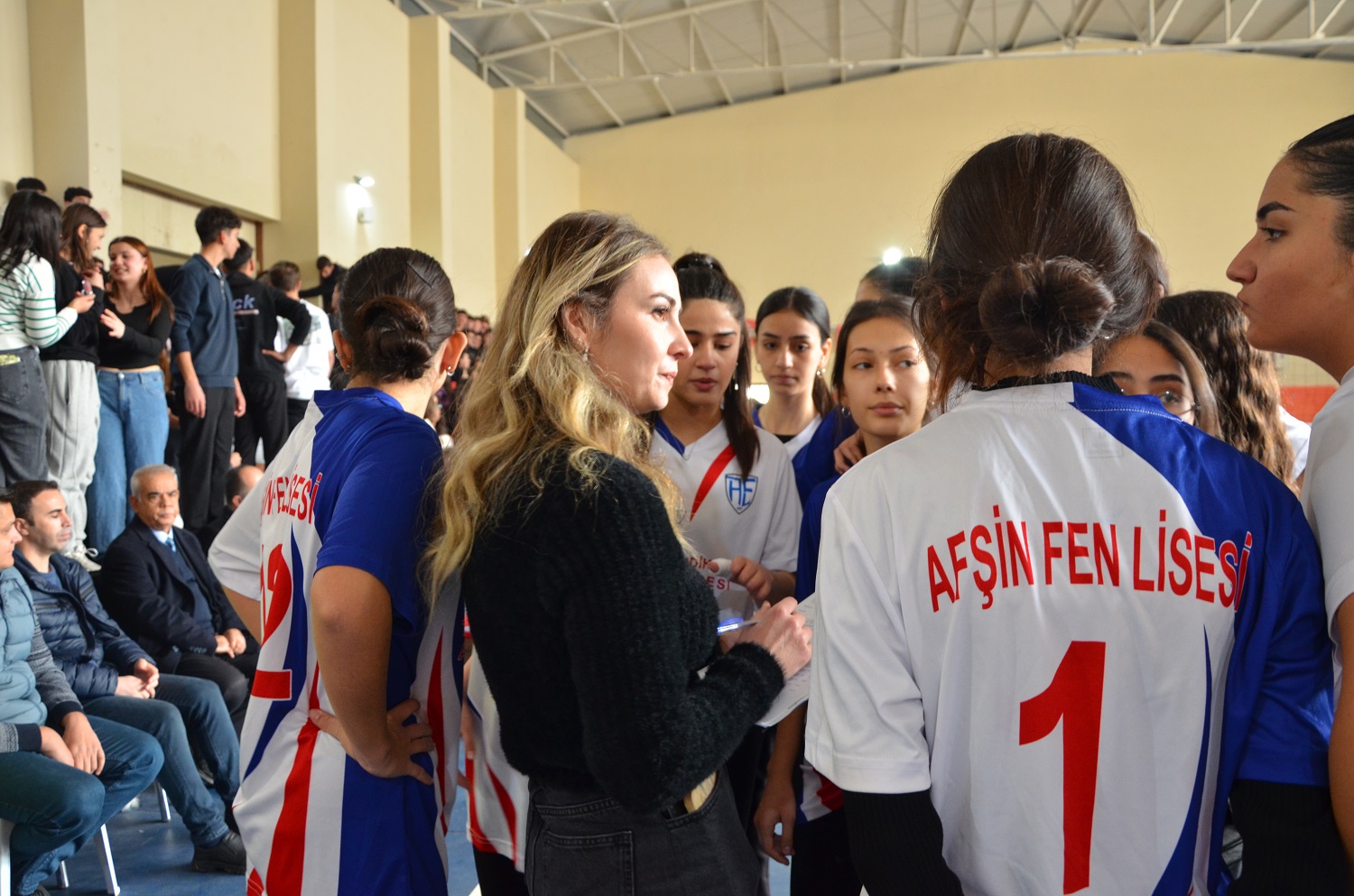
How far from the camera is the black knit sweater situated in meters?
1.15

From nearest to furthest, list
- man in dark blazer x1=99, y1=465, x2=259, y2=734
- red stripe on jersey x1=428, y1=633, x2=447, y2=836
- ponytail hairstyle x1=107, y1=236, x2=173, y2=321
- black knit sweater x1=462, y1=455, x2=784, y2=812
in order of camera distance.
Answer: black knit sweater x1=462, y1=455, x2=784, y2=812
red stripe on jersey x1=428, y1=633, x2=447, y2=836
man in dark blazer x1=99, y1=465, x2=259, y2=734
ponytail hairstyle x1=107, y1=236, x2=173, y2=321

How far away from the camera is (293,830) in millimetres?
1526

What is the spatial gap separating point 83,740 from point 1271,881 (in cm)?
313

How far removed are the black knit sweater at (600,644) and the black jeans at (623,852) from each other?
0.13ft

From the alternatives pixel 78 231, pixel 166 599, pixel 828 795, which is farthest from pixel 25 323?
pixel 828 795

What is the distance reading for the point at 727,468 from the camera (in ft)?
7.08

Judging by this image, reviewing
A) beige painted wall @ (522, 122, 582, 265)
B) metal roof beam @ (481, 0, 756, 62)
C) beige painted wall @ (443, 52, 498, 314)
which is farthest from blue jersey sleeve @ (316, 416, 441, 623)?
beige painted wall @ (522, 122, 582, 265)

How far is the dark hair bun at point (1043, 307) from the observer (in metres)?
1.01

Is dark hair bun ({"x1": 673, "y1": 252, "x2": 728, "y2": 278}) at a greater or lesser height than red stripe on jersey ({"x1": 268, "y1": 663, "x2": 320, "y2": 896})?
greater

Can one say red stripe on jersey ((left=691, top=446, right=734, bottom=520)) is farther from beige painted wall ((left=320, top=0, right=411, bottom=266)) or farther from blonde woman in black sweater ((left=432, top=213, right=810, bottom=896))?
beige painted wall ((left=320, top=0, right=411, bottom=266))

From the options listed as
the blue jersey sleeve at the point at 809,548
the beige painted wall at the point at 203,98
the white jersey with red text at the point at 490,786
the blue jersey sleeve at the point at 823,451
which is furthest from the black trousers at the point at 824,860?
the beige painted wall at the point at 203,98

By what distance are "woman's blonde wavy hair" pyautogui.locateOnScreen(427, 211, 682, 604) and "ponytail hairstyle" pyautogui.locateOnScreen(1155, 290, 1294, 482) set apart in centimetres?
120

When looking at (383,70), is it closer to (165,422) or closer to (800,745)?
(165,422)

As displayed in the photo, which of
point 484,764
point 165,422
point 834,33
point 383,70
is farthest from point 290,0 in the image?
point 484,764
